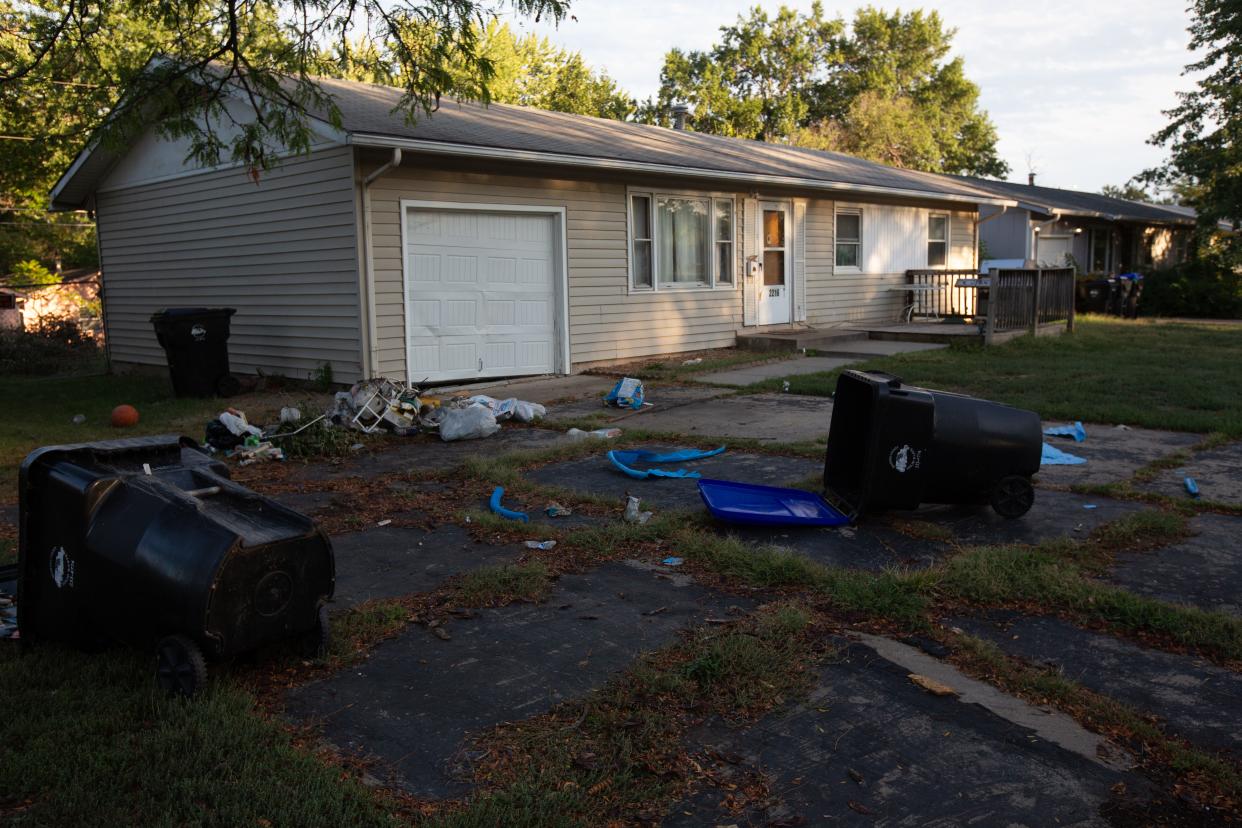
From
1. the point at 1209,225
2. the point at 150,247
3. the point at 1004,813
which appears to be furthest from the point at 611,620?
the point at 1209,225

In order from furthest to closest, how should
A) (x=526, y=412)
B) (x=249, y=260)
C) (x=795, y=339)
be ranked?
(x=795, y=339)
(x=249, y=260)
(x=526, y=412)

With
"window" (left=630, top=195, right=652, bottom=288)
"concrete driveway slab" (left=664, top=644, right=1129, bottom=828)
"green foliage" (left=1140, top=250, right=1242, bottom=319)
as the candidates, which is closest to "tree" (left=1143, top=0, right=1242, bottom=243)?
"green foliage" (left=1140, top=250, right=1242, bottom=319)

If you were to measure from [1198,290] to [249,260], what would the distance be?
22881mm

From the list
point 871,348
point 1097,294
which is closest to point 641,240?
point 871,348

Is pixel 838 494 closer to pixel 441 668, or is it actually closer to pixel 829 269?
pixel 441 668

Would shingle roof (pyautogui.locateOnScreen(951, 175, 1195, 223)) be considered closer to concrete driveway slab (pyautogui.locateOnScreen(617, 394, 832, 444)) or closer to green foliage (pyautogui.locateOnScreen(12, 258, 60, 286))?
concrete driveway slab (pyautogui.locateOnScreen(617, 394, 832, 444))

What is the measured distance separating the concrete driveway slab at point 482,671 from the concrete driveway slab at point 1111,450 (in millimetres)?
3560

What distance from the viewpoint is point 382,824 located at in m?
2.69

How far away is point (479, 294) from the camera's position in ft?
40.7

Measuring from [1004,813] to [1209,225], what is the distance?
2845 centimetres

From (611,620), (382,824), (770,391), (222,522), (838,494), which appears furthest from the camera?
(770,391)

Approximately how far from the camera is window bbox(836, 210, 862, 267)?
719 inches

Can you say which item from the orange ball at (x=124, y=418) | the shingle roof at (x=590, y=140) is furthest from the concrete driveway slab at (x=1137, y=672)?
the orange ball at (x=124, y=418)

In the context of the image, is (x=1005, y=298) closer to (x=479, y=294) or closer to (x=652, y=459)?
(x=479, y=294)
